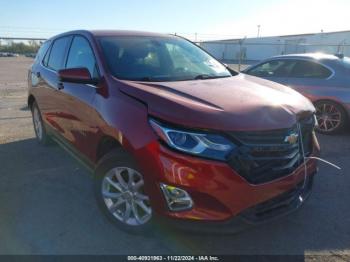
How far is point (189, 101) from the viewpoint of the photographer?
2.97 m

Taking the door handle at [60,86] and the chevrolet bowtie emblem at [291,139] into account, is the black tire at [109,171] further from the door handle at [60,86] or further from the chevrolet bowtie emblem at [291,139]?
the door handle at [60,86]

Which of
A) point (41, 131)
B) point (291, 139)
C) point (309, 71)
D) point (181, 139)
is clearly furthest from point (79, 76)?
point (309, 71)

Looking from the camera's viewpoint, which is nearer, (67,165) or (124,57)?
(124,57)

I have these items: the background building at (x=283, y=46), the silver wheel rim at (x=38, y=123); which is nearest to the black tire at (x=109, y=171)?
the silver wheel rim at (x=38, y=123)

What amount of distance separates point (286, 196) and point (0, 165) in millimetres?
4036

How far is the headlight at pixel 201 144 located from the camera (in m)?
2.67

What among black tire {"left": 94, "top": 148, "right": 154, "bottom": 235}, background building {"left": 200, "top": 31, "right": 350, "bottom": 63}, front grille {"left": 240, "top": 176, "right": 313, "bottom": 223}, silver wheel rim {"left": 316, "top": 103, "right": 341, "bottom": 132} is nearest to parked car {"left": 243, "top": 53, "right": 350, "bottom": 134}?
silver wheel rim {"left": 316, "top": 103, "right": 341, "bottom": 132}

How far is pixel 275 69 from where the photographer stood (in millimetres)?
7652

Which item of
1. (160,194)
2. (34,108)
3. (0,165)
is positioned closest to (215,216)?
(160,194)

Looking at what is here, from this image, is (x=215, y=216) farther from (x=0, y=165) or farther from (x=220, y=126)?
(x=0, y=165)

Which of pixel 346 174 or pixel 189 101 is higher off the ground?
pixel 189 101

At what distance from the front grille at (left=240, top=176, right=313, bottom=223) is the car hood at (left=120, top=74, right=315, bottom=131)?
60 cm

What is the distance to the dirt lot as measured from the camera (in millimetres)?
3129

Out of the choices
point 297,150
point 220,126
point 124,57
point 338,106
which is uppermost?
point 124,57
